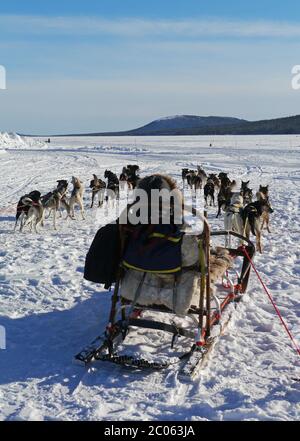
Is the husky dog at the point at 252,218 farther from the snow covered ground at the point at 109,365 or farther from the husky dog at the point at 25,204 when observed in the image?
the husky dog at the point at 25,204

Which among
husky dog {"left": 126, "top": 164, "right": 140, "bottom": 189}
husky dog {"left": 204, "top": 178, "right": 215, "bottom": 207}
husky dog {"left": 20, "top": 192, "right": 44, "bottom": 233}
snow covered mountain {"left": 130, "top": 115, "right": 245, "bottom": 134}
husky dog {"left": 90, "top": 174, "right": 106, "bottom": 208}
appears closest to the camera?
husky dog {"left": 20, "top": 192, "right": 44, "bottom": 233}

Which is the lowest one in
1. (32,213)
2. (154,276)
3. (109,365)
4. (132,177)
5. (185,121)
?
(109,365)

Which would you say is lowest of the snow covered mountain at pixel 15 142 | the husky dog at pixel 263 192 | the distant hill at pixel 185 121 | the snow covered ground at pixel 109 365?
the snow covered ground at pixel 109 365

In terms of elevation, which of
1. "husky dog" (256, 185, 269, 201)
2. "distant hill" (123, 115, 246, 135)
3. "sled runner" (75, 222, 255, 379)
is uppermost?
"distant hill" (123, 115, 246, 135)

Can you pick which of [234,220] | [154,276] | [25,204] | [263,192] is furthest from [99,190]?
[154,276]

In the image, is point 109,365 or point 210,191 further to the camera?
point 210,191

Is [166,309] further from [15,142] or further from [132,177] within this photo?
[15,142]

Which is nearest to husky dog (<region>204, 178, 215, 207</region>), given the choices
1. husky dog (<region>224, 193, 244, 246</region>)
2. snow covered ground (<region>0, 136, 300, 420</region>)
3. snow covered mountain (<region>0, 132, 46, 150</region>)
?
husky dog (<region>224, 193, 244, 246</region>)

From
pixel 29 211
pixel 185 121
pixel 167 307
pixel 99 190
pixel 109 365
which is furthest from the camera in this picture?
pixel 185 121

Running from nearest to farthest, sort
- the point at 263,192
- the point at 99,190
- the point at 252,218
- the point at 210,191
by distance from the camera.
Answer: the point at 252,218 → the point at 263,192 → the point at 210,191 → the point at 99,190

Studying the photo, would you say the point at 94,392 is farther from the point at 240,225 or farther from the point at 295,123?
the point at 295,123

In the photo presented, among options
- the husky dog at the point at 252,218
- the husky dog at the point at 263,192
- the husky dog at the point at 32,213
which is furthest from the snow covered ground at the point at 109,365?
the husky dog at the point at 263,192

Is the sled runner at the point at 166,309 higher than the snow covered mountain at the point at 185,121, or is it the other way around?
the snow covered mountain at the point at 185,121

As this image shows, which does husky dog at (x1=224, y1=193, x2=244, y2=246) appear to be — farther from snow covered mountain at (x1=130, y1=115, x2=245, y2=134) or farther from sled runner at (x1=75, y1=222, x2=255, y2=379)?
snow covered mountain at (x1=130, y1=115, x2=245, y2=134)
